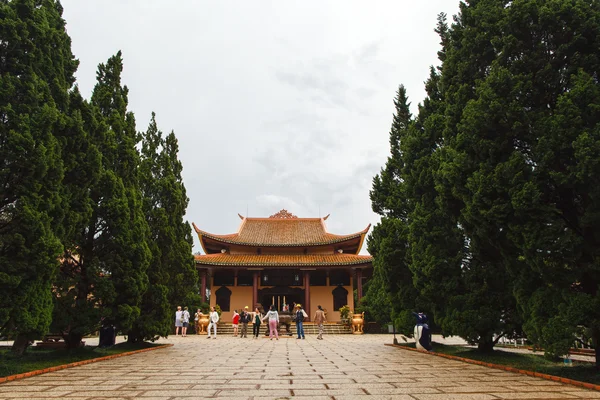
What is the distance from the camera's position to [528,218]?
6.08 m

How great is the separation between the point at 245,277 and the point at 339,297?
→ 6413mm

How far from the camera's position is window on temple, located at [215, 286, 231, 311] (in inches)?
1133

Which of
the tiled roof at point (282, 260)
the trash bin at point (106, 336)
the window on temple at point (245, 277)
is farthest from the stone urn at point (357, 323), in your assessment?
the trash bin at point (106, 336)

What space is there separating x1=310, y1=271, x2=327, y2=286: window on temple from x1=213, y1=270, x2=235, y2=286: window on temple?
5.30 m

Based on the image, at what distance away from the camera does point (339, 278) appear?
28.9 meters

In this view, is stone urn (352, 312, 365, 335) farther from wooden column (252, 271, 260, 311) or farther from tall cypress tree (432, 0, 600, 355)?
tall cypress tree (432, 0, 600, 355)

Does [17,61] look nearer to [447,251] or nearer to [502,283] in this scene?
[447,251]

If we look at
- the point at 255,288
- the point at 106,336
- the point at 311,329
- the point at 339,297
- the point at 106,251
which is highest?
the point at 106,251

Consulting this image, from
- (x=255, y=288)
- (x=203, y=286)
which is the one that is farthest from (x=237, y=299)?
(x=203, y=286)

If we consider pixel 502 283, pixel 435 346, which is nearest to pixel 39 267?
pixel 502 283

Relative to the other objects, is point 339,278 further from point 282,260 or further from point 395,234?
point 395,234

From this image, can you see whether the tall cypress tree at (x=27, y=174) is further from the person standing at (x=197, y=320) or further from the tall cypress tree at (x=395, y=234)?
the person standing at (x=197, y=320)

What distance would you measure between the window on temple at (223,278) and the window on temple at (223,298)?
0.34 metres

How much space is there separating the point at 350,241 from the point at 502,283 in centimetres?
2081
